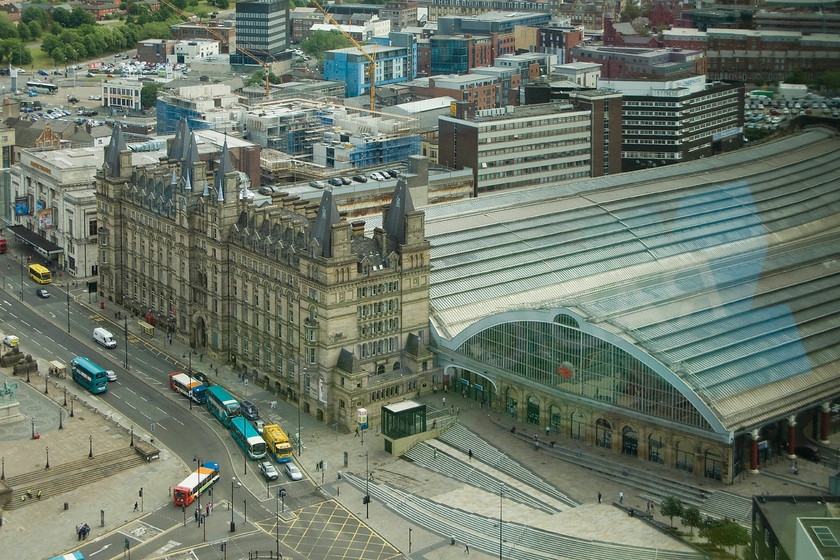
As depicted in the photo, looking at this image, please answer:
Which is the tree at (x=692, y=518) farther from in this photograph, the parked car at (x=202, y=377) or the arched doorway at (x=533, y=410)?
the parked car at (x=202, y=377)

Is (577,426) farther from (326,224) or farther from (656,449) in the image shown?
(326,224)

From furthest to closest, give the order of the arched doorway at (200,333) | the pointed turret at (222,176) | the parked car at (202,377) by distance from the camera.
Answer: the arched doorway at (200,333), the pointed turret at (222,176), the parked car at (202,377)

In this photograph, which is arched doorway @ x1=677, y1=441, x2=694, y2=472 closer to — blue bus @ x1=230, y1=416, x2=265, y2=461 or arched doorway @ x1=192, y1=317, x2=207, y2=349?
blue bus @ x1=230, y1=416, x2=265, y2=461

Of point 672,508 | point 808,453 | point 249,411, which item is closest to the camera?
point 672,508

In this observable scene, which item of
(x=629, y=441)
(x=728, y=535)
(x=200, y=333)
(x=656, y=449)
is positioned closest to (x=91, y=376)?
(x=200, y=333)

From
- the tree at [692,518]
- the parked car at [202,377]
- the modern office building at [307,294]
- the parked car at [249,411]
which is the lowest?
the tree at [692,518]

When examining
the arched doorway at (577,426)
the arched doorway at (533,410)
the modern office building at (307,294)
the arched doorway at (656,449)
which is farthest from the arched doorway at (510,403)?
the arched doorway at (656,449)

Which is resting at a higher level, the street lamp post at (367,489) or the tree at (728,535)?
the tree at (728,535)
